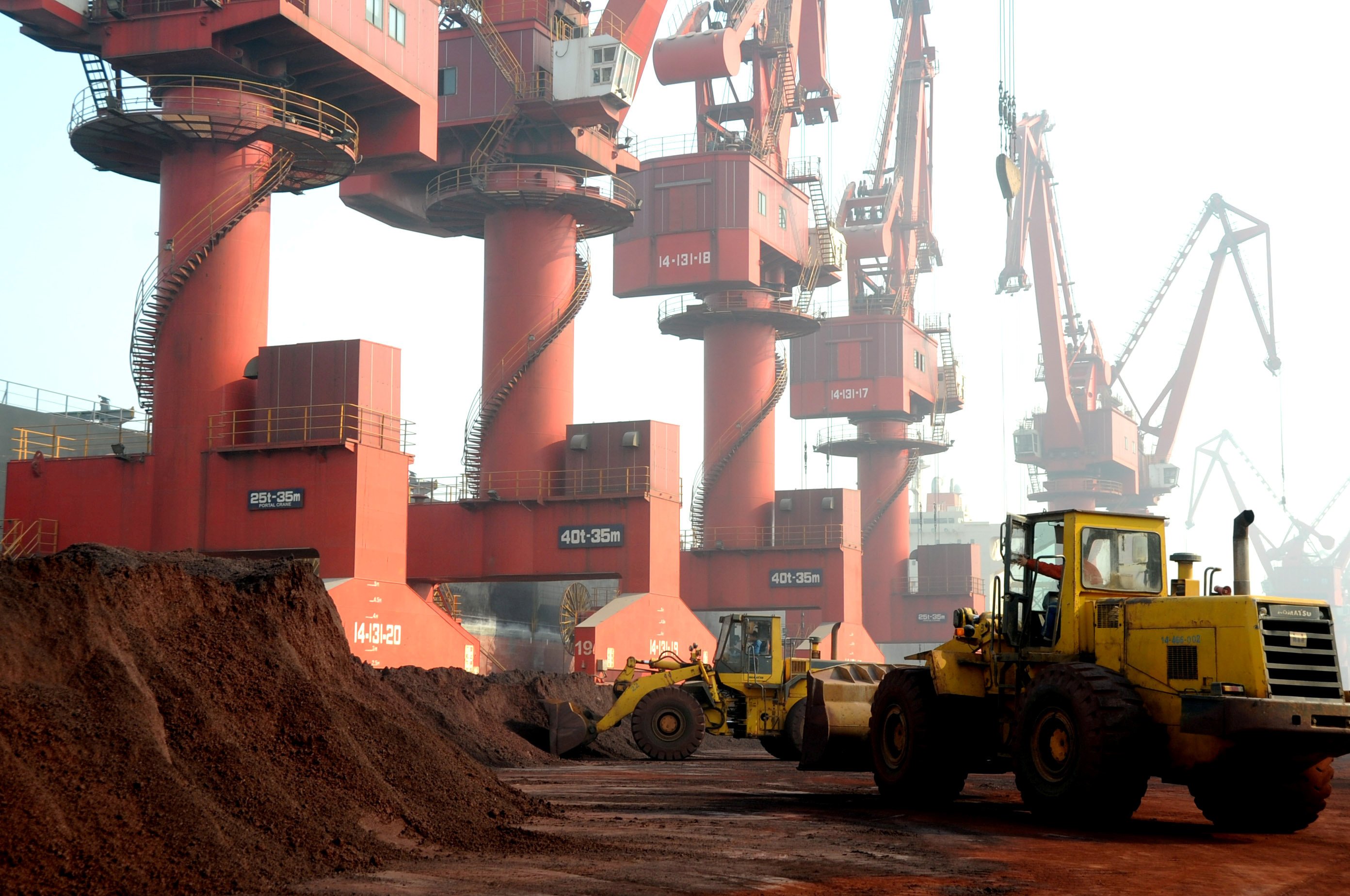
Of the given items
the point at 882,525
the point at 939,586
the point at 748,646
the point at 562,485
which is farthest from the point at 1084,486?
the point at 748,646

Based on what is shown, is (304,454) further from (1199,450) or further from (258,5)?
(1199,450)

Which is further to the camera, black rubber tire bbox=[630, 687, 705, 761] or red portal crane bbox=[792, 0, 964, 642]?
red portal crane bbox=[792, 0, 964, 642]

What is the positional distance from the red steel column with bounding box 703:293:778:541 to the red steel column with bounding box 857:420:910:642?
14.0 meters

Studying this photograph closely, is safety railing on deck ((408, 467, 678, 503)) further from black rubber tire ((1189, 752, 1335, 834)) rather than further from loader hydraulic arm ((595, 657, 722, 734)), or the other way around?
black rubber tire ((1189, 752, 1335, 834))

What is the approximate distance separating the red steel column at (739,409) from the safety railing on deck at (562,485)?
13503 mm

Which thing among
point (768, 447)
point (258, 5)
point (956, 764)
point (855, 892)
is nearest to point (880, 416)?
point (768, 447)

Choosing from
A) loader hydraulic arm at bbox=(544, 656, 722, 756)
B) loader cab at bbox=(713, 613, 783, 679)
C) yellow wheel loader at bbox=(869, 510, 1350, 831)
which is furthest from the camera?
loader hydraulic arm at bbox=(544, 656, 722, 756)

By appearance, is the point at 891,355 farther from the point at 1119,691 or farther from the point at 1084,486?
the point at 1119,691

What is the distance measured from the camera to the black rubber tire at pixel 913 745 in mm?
14773

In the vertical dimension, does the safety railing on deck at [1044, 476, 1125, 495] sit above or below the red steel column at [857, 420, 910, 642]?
above

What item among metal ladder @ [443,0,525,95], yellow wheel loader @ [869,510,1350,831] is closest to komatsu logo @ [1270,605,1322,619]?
yellow wheel loader @ [869,510,1350,831]

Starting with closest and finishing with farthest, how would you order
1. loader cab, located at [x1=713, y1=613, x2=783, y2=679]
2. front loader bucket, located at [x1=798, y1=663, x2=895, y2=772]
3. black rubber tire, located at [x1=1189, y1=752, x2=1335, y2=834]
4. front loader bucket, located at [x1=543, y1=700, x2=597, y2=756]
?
1. black rubber tire, located at [x1=1189, y1=752, x2=1335, y2=834]
2. front loader bucket, located at [x1=798, y1=663, x2=895, y2=772]
3. loader cab, located at [x1=713, y1=613, x2=783, y2=679]
4. front loader bucket, located at [x1=543, y1=700, x2=597, y2=756]

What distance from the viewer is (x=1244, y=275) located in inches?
4257

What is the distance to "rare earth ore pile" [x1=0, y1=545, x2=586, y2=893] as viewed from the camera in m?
8.61
